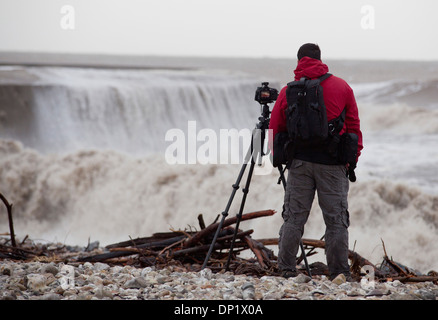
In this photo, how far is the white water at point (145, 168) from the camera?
969 centimetres

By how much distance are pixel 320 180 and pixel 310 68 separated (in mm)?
694

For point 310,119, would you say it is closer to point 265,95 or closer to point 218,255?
point 265,95

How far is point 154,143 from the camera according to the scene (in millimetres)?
13805

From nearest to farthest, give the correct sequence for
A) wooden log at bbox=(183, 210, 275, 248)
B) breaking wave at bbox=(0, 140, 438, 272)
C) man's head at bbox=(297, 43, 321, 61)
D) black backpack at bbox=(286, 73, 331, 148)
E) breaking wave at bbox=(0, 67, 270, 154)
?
black backpack at bbox=(286, 73, 331, 148) < man's head at bbox=(297, 43, 321, 61) < wooden log at bbox=(183, 210, 275, 248) < breaking wave at bbox=(0, 140, 438, 272) < breaking wave at bbox=(0, 67, 270, 154)

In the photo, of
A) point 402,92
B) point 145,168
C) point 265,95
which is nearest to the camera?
point 265,95

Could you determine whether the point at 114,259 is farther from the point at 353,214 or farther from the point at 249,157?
the point at 353,214

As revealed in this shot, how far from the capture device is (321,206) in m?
3.62

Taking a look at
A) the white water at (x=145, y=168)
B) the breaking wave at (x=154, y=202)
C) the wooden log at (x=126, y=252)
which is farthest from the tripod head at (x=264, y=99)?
the breaking wave at (x=154, y=202)

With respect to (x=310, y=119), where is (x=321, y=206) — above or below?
below

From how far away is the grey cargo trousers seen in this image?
3.56m

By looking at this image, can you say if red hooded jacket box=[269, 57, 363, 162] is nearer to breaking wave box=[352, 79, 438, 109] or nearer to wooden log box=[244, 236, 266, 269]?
wooden log box=[244, 236, 266, 269]

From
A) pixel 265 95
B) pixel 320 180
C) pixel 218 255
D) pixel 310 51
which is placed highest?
pixel 310 51

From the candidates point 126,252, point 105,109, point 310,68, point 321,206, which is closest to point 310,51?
point 310,68

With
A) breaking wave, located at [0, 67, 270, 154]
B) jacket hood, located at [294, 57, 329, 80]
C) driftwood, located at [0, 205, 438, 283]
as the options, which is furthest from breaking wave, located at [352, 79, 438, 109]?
jacket hood, located at [294, 57, 329, 80]
